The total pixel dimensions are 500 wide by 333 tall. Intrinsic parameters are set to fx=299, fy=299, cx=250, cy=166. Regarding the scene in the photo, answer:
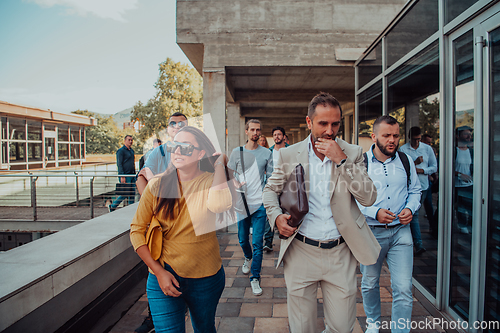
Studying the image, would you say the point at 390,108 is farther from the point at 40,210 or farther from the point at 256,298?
the point at 40,210

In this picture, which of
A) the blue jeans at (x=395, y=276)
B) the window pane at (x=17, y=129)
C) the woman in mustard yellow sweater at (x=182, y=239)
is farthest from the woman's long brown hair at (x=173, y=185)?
the window pane at (x=17, y=129)

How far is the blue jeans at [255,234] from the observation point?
3.79 m

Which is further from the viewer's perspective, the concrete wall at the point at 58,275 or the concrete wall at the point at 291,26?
the concrete wall at the point at 291,26

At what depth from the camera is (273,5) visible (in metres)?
7.15

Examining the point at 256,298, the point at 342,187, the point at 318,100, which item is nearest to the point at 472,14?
the point at 318,100

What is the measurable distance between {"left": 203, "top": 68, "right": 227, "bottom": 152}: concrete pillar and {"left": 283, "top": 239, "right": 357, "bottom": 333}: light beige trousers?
223 inches

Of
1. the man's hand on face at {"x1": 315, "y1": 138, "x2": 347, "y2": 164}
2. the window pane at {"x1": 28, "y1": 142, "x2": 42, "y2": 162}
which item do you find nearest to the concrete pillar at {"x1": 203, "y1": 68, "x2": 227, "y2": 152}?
the man's hand on face at {"x1": 315, "y1": 138, "x2": 347, "y2": 164}

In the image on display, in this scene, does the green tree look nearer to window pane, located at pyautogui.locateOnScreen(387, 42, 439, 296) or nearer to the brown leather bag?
window pane, located at pyautogui.locateOnScreen(387, 42, 439, 296)

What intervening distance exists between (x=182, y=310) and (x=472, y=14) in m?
3.24

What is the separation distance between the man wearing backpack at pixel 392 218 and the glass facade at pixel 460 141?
487mm

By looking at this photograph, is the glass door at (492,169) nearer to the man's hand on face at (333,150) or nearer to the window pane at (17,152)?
the man's hand on face at (333,150)

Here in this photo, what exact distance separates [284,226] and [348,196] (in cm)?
48

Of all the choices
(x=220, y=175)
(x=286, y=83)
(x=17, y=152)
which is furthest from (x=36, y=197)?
(x=286, y=83)

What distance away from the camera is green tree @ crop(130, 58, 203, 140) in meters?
27.9
